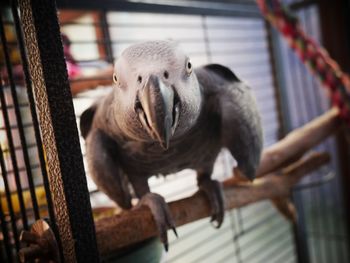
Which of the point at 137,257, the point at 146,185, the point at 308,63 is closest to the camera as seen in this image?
the point at 137,257

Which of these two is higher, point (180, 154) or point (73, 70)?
point (73, 70)

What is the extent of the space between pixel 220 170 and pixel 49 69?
3.81 ft

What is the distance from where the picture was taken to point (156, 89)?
0.39 metres

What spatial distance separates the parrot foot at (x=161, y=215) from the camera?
2.07ft

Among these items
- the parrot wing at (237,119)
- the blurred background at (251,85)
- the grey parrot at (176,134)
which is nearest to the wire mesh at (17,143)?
the blurred background at (251,85)

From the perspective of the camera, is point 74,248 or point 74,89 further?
point 74,89

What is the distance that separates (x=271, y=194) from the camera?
3.00 feet

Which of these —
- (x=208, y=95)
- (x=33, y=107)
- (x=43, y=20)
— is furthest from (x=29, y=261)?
(x=208, y=95)

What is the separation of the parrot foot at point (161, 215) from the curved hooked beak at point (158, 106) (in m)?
0.27

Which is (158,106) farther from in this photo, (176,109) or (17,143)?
(17,143)

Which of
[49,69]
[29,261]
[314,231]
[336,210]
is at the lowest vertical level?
[314,231]

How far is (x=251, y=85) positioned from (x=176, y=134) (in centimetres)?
78

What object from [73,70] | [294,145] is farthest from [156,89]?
[294,145]

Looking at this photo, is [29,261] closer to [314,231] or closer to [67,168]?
[67,168]
